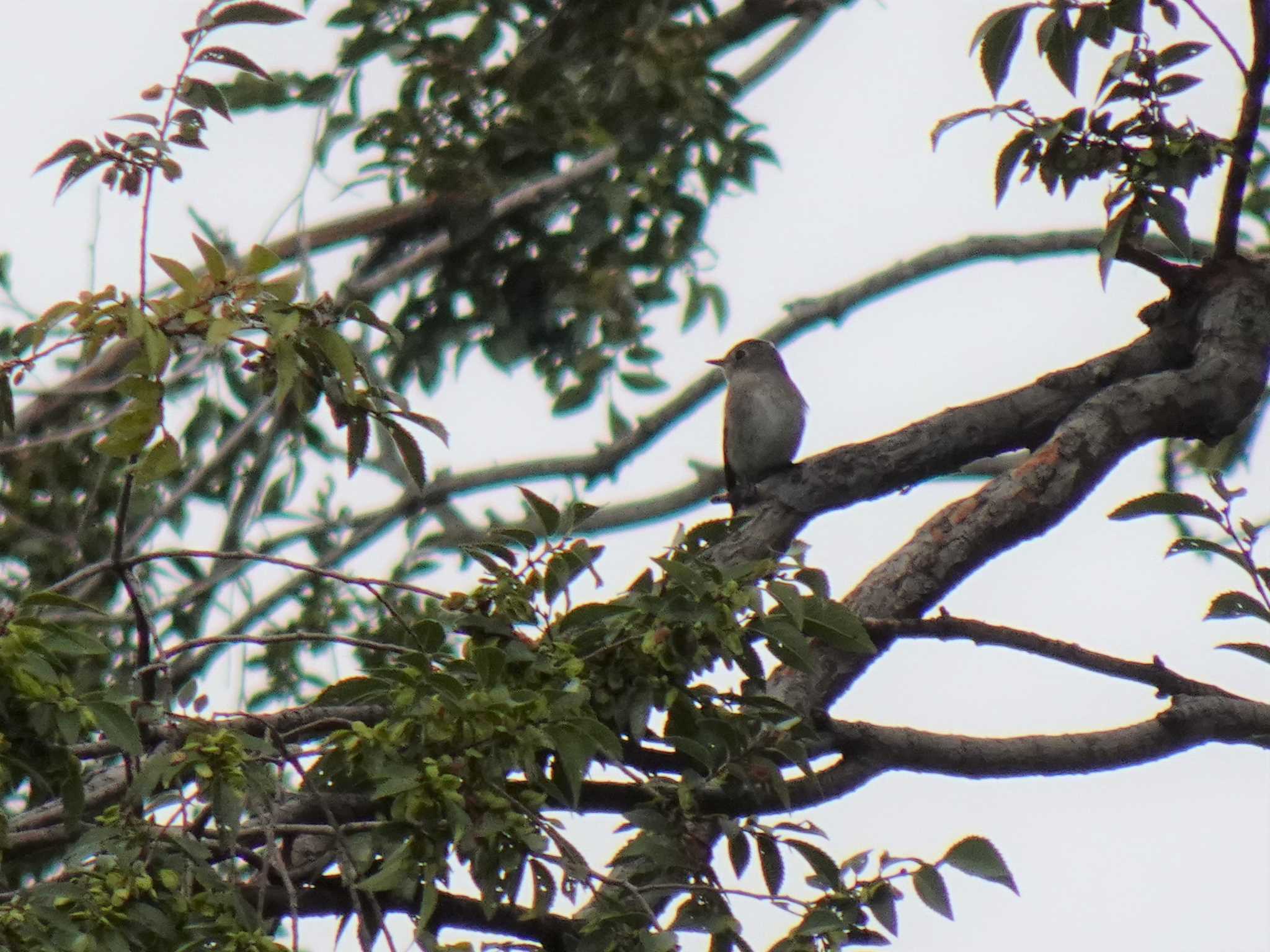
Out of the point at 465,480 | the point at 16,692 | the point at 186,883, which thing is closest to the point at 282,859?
the point at 186,883

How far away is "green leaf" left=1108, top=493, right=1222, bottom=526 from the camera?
8.80 feet

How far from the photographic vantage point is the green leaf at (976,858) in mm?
2295

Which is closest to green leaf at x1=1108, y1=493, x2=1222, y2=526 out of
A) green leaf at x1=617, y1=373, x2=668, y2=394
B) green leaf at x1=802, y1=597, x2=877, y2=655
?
green leaf at x1=802, y1=597, x2=877, y2=655

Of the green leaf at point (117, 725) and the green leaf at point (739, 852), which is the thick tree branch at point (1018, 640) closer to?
the green leaf at point (739, 852)

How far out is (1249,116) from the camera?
10.6 feet

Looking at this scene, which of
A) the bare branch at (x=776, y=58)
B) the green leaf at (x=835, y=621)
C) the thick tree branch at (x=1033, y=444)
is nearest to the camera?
the green leaf at (x=835, y=621)

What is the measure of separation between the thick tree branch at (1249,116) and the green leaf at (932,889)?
1.71 m

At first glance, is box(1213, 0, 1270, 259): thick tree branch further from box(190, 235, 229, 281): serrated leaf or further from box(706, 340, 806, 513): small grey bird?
box(706, 340, 806, 513): small grey bird

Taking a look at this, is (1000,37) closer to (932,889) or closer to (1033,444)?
(1033,444)

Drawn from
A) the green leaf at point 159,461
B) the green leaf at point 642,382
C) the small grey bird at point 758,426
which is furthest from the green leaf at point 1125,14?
the small grey bird at point 758,426

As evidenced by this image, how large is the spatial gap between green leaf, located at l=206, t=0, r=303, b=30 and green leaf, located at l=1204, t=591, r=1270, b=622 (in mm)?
1804

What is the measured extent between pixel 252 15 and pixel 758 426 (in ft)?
15.0

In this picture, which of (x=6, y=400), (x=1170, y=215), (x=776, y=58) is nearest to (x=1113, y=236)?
(x=1170, y=215)

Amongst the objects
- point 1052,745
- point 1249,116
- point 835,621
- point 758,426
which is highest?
point 758,426
